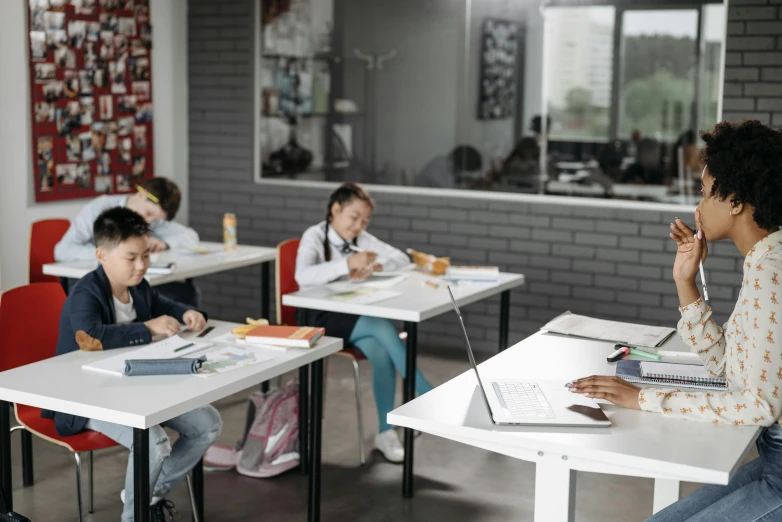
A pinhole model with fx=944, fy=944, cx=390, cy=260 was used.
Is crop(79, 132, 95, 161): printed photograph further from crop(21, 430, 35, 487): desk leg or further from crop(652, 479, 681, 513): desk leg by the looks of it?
crop(652, 479, 681, 513): desk leg

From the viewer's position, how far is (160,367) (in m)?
2.57

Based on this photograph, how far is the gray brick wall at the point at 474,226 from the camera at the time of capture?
17.1 feet

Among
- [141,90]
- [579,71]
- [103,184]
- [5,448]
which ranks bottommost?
[5,448]

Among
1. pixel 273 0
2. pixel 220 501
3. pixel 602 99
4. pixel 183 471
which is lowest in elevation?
pixel 220 501

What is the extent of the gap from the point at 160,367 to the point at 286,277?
155 centimetres

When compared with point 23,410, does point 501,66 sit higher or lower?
higher

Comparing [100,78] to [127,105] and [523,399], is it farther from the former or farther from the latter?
[523,399]

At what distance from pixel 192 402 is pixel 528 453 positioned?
87 cm

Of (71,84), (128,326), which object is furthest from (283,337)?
(71,84)

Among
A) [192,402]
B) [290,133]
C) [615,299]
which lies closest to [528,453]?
[192,402]

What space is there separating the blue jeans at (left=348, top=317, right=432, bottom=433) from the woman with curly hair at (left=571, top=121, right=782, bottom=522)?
67.0 inches

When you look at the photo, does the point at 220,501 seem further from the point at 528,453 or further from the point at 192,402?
the point at 528,453

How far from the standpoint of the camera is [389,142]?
5961mm

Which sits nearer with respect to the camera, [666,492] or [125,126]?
[666,492]
